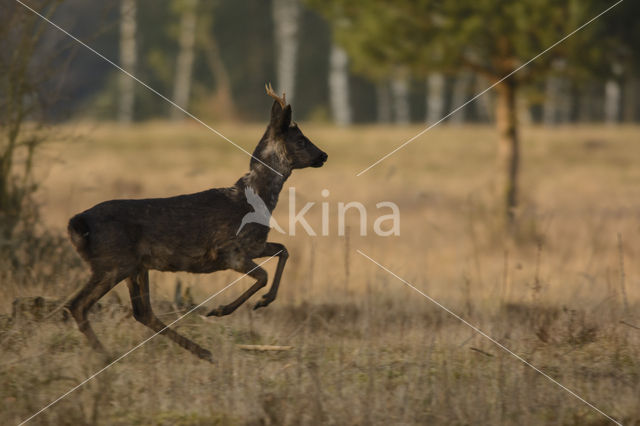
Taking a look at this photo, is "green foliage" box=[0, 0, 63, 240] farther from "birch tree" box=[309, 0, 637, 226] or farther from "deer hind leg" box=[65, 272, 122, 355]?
"birch tree" box=[309, 0, 637, 226]

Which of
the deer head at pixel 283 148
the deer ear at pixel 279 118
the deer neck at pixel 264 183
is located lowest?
the deer neck at pixel 264 183

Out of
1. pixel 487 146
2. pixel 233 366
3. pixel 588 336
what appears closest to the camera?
pixel 233 366

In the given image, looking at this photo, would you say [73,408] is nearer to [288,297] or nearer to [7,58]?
[288,297]

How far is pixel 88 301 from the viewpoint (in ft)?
20.0

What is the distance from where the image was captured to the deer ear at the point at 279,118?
660 cm

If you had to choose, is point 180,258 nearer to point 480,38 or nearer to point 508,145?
point 480,38

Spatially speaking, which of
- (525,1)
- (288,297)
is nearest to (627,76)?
(525,1)

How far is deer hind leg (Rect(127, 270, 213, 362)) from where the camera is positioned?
6.18m

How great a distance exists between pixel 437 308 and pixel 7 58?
554cm

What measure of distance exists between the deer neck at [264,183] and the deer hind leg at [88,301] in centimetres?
138

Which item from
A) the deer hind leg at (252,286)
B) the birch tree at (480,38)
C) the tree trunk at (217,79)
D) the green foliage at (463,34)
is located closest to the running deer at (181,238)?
the deer hind leg at (252,286)

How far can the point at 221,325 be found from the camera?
22.6ft

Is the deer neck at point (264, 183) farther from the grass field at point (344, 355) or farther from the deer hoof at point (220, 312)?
the deer hoof at point (220, 312)

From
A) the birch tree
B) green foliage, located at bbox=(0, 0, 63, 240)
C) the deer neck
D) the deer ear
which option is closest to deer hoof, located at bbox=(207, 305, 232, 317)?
the deer neck
